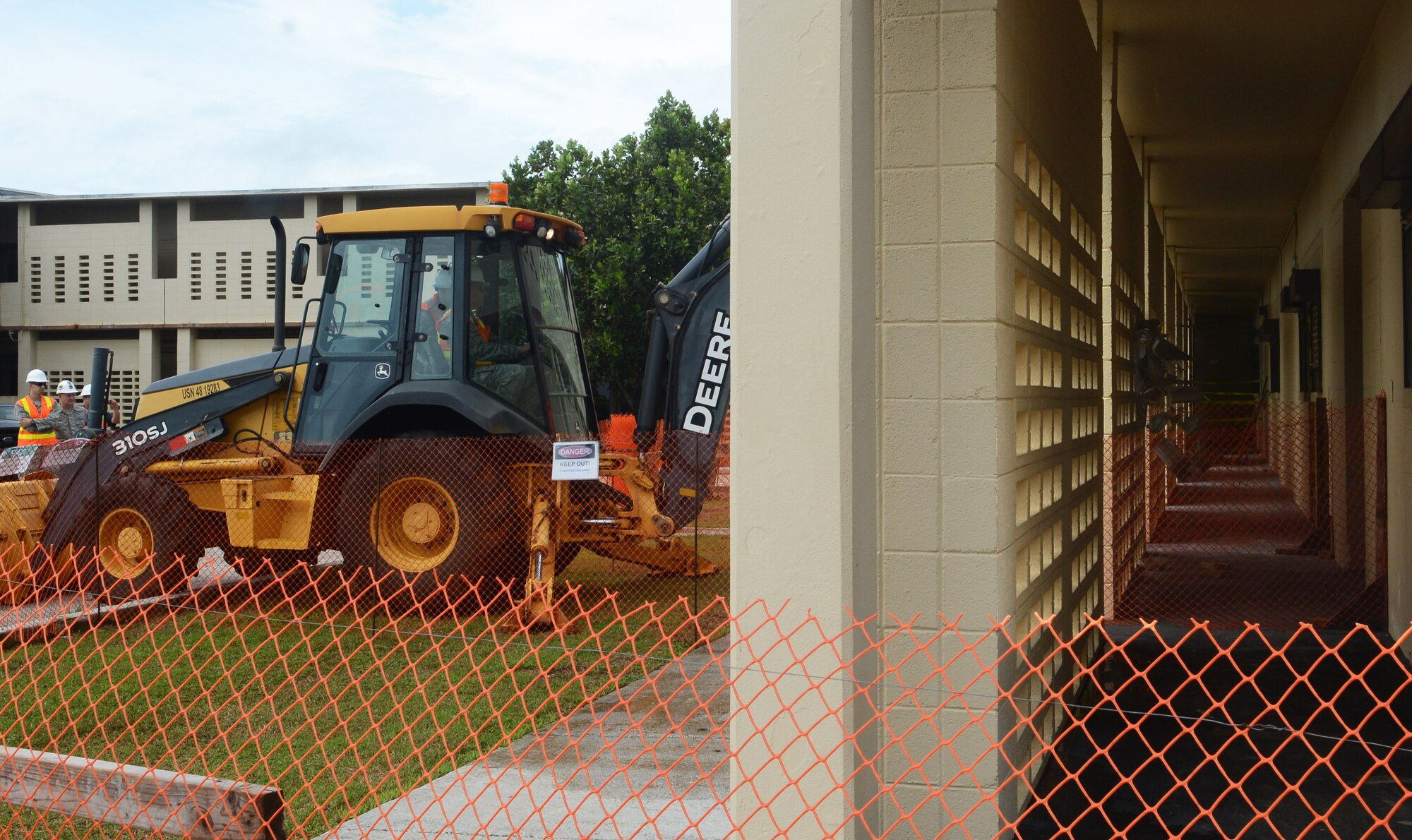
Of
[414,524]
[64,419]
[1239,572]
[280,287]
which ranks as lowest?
[1239,572]

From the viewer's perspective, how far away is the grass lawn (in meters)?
5.22

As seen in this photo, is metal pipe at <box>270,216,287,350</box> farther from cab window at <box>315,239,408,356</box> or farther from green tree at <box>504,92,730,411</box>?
green tree at <box>504,92,730,411</box>

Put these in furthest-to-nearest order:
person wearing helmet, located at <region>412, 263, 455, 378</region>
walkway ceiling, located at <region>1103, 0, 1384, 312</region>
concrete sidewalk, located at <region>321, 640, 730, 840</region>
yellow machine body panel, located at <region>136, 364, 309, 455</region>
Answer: yellow machine body panel, located at <region>136, 364, 309, 455</region>
person wearing helmet, located at <region>412, 263, 455, 378</region>
walkway ceiling, located at <region>1103, 0, 1384, 312</region>
concrete sidewalk, located at <region>321, 640, 730, 840</region>

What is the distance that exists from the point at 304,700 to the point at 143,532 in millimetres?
6575

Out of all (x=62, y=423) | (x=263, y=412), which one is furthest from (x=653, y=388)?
(x=62, y=423)

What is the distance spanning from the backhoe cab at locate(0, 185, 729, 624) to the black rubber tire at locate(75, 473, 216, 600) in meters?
0.02

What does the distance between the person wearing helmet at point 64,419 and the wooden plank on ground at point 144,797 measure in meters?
10.3

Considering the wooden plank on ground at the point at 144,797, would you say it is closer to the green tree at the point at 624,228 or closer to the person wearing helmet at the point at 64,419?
the person wearing helmet at the point at 64,419

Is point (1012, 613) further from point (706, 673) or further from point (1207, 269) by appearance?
point (1207, 269)

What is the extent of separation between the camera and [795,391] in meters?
3.81

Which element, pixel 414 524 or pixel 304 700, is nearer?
pixel 304 700

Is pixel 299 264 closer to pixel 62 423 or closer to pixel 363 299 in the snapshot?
pixel 363 299

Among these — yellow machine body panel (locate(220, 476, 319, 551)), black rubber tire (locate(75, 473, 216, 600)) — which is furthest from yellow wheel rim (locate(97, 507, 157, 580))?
yellow machine body panel (locate(220, 476, 319, 551))

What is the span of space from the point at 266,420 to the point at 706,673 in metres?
4.87
